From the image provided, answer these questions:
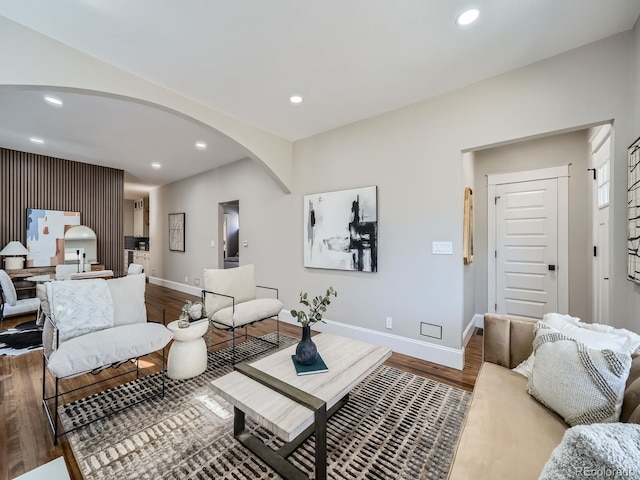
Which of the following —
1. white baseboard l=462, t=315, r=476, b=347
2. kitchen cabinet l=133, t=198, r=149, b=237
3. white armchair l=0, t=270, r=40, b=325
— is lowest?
white baseboard l=462, t=315, r=476, b=347

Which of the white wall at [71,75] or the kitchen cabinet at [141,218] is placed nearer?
the white wall at [71,75]

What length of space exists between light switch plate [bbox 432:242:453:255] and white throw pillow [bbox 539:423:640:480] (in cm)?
203

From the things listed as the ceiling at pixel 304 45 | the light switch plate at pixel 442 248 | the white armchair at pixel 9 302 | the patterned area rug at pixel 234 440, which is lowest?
the patterned area rug at pixel 234 440

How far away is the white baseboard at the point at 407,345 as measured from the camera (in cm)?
266

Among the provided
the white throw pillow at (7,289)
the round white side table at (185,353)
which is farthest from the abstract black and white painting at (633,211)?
the white throw pillow at (7,289)

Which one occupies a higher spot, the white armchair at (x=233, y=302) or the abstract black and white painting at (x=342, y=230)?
the abstract black and white painting at (x=342, y=230)

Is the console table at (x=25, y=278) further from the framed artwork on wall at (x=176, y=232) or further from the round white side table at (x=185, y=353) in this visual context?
the round white side table at (x=185, y=353)

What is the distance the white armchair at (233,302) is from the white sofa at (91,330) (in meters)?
0.60

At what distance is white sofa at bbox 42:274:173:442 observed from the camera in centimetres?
178

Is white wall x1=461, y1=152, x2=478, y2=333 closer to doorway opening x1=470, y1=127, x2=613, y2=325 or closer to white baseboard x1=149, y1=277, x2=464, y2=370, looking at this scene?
doorway opening x1=470, y1=127, x2=613, y2=325

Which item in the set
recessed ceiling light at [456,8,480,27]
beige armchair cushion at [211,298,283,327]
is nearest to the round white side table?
beige armchair cushion at [211,298,283,327]

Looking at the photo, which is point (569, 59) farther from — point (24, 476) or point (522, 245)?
point (24, 476)

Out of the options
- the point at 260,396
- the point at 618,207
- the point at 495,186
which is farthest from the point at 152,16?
the point at 495,186

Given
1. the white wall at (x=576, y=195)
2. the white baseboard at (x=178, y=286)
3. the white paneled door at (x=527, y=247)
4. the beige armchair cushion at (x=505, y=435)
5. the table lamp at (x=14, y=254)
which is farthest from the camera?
the white baseboard at (x=178, y=286)
